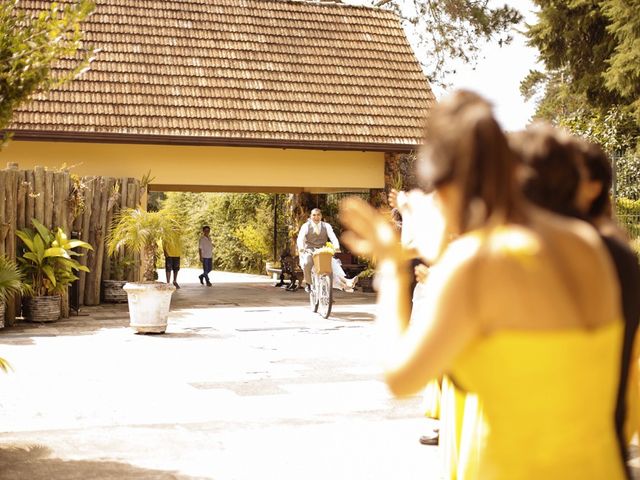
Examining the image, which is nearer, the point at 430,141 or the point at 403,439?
the point at 430,141

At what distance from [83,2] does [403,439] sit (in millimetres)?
3675

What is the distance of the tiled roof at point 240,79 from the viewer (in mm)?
19594

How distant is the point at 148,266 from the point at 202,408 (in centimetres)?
635

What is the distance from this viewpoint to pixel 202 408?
26.5 ft

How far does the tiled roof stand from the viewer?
64.3 ft

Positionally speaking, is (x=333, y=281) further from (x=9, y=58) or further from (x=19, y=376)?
(x=9, y=58)

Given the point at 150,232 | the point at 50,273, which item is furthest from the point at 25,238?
the point at 150,232

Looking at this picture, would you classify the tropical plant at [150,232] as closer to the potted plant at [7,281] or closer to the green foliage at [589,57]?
the potted plant at [7,281]

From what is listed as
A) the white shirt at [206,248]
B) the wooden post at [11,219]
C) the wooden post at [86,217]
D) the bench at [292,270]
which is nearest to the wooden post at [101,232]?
the wooden post at [86,217]

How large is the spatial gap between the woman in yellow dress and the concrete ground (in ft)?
12.3

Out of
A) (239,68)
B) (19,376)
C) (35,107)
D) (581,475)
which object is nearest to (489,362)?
(581,475)

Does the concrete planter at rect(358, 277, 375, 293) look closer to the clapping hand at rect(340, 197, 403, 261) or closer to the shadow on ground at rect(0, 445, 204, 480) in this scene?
the shadow on ground at rect(0, 445, 204, 480)

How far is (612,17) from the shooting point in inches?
923

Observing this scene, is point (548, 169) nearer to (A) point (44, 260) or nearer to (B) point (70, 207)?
(A) point (44, 260)
